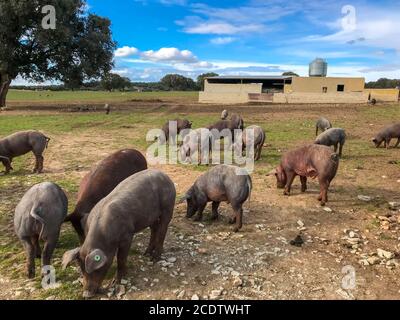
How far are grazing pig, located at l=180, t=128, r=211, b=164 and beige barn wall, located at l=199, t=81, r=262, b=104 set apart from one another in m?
31.6

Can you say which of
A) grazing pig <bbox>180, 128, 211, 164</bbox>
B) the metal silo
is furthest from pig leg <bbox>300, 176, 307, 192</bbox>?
the metal silo

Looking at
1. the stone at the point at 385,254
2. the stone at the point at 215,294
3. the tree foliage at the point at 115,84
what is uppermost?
the tree foliage at the point at 115,84

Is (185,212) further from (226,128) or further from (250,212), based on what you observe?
(226,128)

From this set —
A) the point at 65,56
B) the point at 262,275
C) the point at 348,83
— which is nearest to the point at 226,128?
the point at 262,275

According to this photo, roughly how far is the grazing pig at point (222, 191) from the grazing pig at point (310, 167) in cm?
239

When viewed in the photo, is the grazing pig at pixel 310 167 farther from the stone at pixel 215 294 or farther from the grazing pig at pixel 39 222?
the grazing pig at pixel 39 222

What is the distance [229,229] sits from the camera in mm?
7602

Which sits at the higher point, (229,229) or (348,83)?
(348,83)

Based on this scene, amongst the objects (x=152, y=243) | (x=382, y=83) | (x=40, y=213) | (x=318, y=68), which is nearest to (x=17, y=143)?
(x=40, y=213)

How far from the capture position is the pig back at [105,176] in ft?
20.8

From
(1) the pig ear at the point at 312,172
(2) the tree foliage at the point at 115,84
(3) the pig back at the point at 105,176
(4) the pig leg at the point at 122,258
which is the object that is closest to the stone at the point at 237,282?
(4) the pig leg at the point at 122,258

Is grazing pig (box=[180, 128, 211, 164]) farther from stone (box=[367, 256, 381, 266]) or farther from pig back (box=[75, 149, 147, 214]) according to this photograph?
stone (box=[367, 256, 381, 266])
